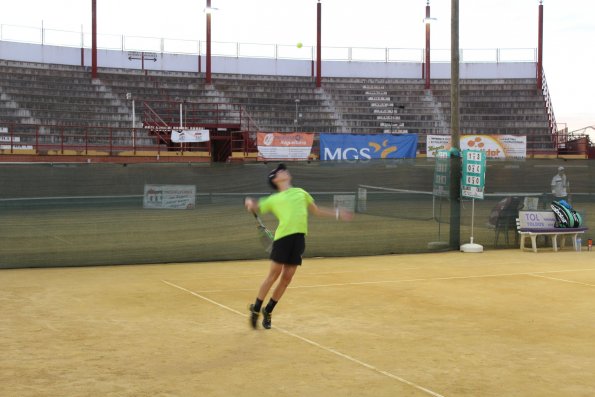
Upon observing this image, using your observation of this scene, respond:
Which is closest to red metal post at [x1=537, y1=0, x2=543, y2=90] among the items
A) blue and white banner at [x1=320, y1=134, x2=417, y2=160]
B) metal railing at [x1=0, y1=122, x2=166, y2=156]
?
blue and white banner at [x1=320, y1=134, x2=417, y2=160]

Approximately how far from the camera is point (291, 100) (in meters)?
44.8

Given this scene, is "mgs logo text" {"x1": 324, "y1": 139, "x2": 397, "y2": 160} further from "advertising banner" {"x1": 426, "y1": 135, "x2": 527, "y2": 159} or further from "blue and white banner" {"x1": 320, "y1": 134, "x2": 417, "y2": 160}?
"advertising banner" {"x1": 426, "y1": 135, "x2": 527, "y2": 159}

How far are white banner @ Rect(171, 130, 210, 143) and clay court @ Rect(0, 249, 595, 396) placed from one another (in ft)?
59.6

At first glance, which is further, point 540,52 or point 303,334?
point 540,52

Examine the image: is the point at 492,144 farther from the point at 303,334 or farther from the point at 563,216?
the point at 303,334

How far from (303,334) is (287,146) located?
903 inches

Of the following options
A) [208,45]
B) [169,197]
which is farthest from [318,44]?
[169,197]

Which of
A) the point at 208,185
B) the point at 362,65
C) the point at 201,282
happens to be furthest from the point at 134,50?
the point at 201,282

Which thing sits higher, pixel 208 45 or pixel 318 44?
pixel 318 44

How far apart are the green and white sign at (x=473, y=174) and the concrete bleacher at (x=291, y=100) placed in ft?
74.7

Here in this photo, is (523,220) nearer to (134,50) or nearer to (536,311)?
(536,311)

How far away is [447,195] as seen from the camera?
59.5ft

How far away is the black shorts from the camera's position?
27.8ft

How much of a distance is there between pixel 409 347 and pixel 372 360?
72cm
